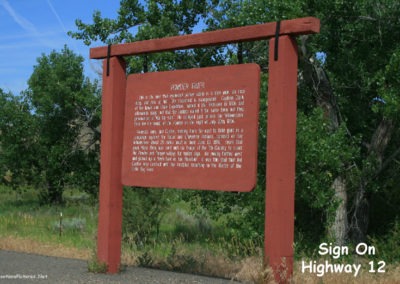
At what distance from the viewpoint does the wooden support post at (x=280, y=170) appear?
653 centimetres

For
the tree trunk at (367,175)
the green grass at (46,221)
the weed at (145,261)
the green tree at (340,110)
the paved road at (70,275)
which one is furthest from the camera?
the green grass at (46,221)

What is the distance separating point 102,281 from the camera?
705cm

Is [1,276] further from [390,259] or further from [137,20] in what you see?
[137,20]

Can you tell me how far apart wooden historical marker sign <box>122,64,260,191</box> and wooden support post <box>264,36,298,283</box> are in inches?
9.7

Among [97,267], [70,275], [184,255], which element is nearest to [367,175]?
[184,255]

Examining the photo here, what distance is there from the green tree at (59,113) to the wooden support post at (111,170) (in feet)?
61.0

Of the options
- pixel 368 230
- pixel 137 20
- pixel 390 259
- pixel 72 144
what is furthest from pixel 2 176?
pixel 390 259

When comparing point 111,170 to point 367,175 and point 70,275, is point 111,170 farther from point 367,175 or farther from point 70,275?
point 367,175

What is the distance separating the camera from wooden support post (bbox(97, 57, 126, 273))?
780 centimetres

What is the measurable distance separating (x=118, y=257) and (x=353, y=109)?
342 inches

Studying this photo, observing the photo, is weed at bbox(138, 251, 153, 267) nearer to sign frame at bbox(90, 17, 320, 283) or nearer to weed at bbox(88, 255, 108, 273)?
weed at bbox(88, 255, 108, 273)

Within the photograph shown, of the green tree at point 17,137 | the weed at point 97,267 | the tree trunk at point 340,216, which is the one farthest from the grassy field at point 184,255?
the green tree at point 17,137

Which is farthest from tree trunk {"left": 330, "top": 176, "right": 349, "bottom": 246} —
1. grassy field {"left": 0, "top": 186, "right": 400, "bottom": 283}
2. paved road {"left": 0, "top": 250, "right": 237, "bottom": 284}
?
paved road {"left": 0, "top": 250, "right": 237, "bottom": 284}

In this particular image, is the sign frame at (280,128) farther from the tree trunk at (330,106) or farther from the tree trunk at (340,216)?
the tree trunk at (340,216)
